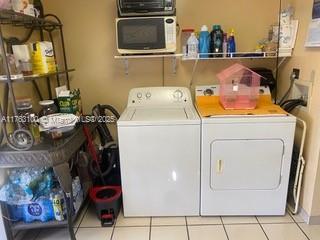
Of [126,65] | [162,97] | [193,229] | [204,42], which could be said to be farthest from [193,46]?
[193,229]

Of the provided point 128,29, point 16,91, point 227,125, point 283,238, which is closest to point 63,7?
point 128,29

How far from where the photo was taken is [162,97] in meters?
2.43

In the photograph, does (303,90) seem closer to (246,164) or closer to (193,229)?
(246,164)

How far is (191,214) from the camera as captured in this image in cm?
216

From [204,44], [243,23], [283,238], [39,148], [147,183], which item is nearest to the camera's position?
[39,148]

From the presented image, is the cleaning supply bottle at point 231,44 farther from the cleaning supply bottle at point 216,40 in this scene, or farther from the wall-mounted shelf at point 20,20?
the wall-mounted shelf at point 20,20

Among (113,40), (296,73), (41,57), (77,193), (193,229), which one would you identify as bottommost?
(193,229)

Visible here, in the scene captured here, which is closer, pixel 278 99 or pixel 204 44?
pixel 204 44

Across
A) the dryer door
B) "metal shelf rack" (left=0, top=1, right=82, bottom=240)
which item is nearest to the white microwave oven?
"metal shelf rack" (left=0, top=1, right=82, bottom=240)

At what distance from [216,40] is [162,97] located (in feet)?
2.28

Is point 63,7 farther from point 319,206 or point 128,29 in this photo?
point 319,206

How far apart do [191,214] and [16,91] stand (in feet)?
5.59

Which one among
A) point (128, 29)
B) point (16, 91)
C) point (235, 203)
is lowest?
point (235, 203)

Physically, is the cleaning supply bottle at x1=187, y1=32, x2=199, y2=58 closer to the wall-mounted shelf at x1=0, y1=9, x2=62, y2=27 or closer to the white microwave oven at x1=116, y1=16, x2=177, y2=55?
the white microwave oven at x1=116, y1=16, x2=177, y2=55
